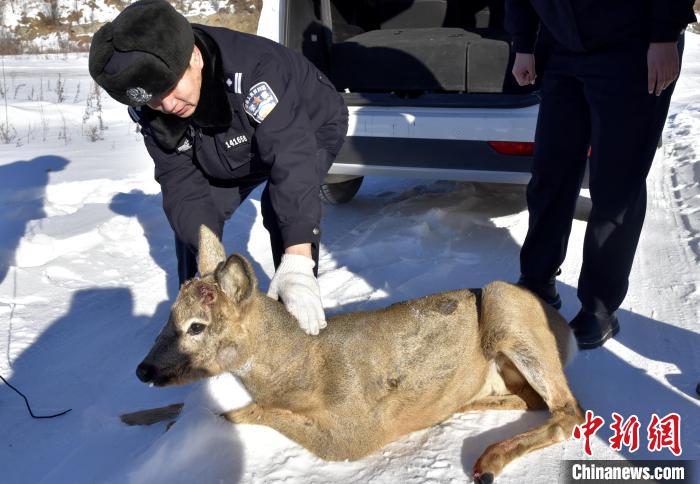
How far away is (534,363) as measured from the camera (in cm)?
322

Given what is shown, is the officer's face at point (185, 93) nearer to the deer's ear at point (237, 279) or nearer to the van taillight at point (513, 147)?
the deer's ear at point (237, 279)

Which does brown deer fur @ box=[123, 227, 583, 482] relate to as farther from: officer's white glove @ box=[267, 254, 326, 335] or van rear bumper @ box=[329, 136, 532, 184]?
van rear bumper @ box=[329, 136, 532, 184]

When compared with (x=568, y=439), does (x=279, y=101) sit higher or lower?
higher

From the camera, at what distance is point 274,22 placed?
580 cm

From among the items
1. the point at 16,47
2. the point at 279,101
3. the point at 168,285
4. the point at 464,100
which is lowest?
the point at 16,47

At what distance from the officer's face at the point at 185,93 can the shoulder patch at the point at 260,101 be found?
0.81 ft

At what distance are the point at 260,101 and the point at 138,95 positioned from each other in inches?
23.3

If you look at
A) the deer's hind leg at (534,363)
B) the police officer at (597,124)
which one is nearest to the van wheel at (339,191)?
the police officer at (597,124)

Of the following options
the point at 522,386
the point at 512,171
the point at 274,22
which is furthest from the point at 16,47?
the point at 522,386

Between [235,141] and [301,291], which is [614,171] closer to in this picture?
[301,291]

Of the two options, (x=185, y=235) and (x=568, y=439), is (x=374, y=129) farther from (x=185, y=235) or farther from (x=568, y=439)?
(x=568, y=439)

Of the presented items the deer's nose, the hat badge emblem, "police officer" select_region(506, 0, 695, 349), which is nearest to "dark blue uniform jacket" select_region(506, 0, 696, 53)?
"police officer" select_region(506, 0, 695, 349)

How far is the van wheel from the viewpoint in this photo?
6.66 metres

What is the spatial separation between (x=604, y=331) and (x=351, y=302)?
64.8 inches
